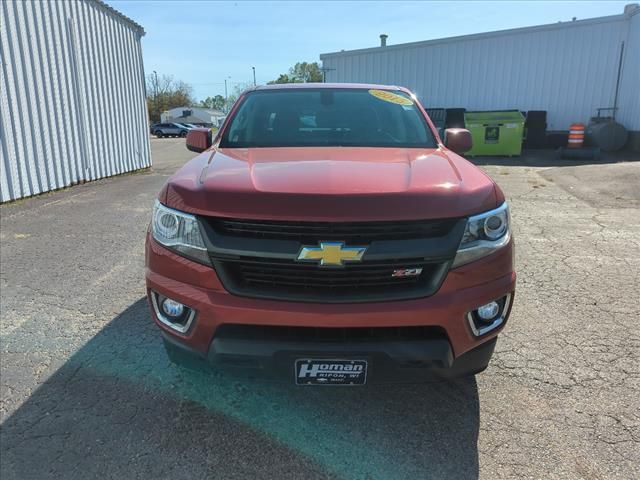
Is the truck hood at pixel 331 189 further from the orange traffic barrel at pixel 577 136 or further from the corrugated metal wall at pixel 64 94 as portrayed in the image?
the orange traffic barrel at pixel 577 136

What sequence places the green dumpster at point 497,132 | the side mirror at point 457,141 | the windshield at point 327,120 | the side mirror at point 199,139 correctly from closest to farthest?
the windshield at point 327,120 < the side mirror at point 457,141 < the side mirror at point 199,139 < the green dumpster at point 497,132

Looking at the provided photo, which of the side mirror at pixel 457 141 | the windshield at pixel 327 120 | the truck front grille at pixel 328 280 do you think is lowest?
the truck front grille at pixel 328 280

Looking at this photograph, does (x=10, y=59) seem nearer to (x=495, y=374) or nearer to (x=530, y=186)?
(x=495, y=374)

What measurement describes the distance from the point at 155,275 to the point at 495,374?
2034 mm

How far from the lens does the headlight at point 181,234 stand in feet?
6.81

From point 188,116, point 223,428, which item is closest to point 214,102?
point 188,116

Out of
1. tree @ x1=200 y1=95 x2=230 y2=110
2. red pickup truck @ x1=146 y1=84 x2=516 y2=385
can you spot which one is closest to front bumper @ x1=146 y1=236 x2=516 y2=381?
red pickup truck @ x1=146 y1=84 x2=516 y2=385

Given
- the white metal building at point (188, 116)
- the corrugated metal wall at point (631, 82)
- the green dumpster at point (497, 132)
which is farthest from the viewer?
the white metal building at point (188, 116)

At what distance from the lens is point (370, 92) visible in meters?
3.77

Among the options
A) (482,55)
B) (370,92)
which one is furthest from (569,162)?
(370,92)

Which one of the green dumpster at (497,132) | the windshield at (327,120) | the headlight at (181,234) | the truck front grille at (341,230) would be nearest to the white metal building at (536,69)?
the green dumpster at (497,132)

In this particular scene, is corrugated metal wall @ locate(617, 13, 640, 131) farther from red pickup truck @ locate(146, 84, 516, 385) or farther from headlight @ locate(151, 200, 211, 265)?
headlight @ locate(151, 200, 211, 265)

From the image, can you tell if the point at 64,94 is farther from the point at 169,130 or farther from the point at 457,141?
the point at 169,130

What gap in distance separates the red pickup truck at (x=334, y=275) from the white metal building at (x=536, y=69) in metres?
15.9
